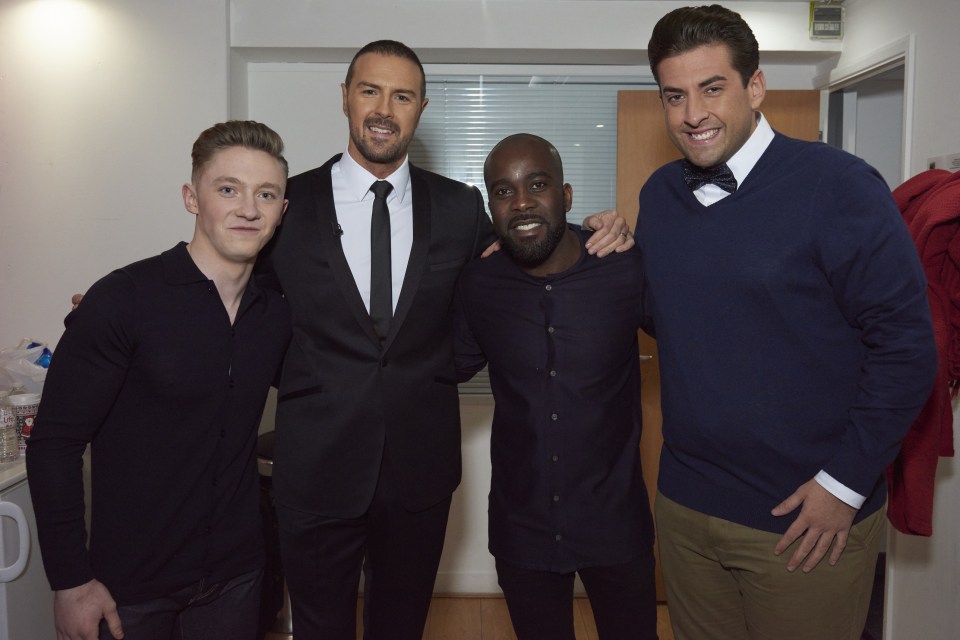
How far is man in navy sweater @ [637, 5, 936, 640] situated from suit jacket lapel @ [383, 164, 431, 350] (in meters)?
0.61

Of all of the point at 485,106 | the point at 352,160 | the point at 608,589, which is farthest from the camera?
the point at 485,106

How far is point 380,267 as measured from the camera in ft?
6.08

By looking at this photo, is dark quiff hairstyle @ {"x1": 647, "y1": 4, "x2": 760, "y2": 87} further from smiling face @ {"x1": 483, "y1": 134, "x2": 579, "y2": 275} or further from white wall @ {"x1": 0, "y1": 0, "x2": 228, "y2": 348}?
white wall @ {"x1": 0, "y1": 0, "x2": 228, "y2": 348}

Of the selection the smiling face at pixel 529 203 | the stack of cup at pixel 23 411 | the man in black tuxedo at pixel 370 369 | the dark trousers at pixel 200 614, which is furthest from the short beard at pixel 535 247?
the stack of cup at pixel 23 411

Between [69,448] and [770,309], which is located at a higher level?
[770,309]

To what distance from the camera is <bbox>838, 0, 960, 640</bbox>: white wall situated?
249 cm

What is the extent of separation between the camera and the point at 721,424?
157 centimetres

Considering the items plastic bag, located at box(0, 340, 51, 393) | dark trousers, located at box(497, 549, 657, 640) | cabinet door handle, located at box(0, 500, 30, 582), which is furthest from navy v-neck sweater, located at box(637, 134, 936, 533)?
plastic bag, located at box(0, 340, 51, 393)

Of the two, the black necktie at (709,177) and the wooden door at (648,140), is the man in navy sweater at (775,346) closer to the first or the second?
the black necktie at (709,177)

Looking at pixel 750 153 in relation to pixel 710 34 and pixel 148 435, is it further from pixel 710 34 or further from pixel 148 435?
pixel 148 435

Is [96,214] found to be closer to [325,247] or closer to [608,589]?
[325,247]

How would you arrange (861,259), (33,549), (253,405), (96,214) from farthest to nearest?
(96,214) → (33,549) → (253,405) → (861,259)

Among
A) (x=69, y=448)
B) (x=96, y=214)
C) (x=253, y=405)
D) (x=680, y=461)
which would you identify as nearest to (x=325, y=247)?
(x=253, y=405)

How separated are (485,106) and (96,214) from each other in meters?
1.80
